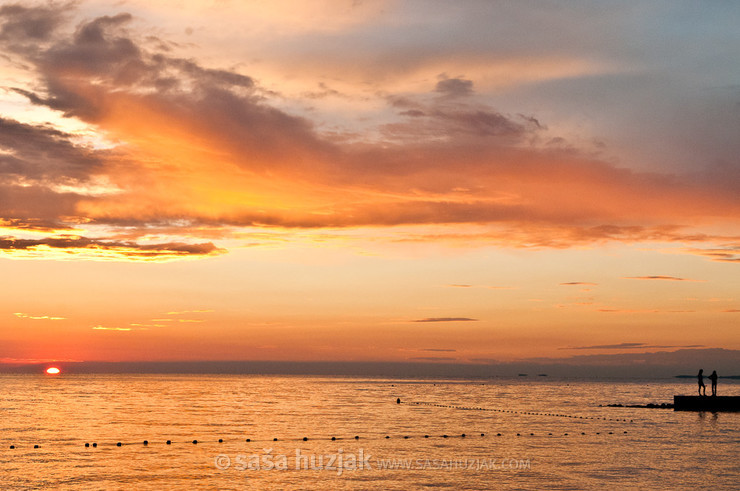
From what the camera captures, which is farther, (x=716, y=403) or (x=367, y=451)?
(x=716, y=403)

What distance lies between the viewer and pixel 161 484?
142 ft

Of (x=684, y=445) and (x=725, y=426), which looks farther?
(x=725, y=426)

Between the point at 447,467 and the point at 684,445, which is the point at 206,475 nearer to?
the point at 447,467

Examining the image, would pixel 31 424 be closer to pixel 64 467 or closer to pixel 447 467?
pixel 64 467

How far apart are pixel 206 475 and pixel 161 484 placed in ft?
12.2

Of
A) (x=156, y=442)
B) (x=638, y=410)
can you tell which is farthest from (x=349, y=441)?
(x=638, y=410)

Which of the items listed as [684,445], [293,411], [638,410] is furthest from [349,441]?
[638,410]

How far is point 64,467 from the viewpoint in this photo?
161 feet

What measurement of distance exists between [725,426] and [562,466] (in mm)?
37252

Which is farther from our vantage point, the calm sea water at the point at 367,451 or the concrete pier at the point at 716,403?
the concrete pier at the point at 716,403

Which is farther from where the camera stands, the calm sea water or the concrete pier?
the concrete pier

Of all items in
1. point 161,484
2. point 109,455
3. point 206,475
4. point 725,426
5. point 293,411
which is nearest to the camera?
point 161,484

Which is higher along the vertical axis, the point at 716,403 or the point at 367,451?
the point at 716,403

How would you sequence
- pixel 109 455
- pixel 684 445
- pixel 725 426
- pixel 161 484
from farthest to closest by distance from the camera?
pixel 725 426 < pixel 684 445 < pixel 109 455 < pixel 161 484
